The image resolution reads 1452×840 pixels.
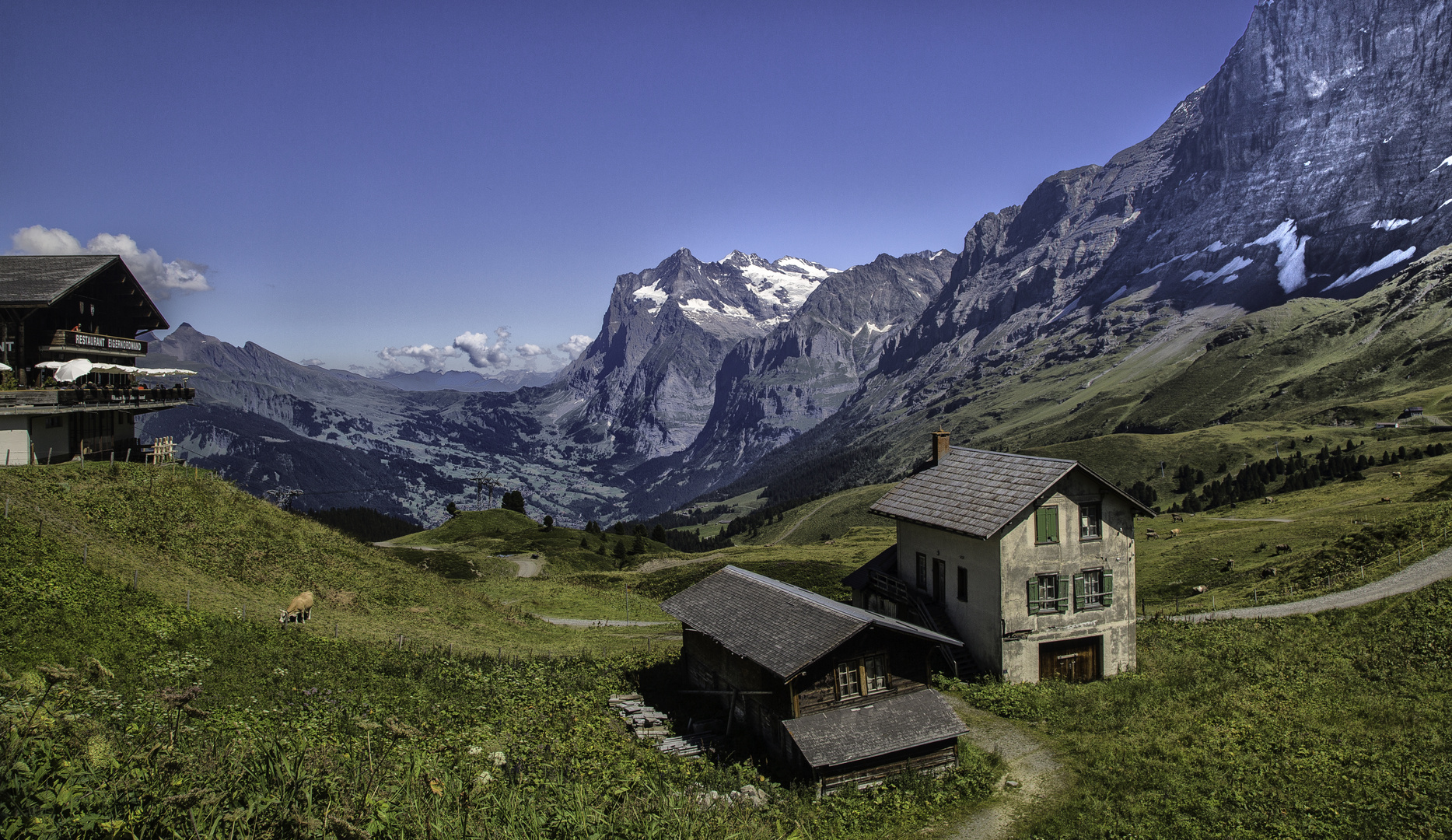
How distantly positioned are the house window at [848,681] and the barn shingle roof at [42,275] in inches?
2060

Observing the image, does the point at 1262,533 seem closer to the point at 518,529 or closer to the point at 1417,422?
the point at 518,529

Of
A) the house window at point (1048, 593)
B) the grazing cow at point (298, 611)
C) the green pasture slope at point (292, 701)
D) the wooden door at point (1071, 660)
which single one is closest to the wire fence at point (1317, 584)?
the wooden door at point (1071, 660)

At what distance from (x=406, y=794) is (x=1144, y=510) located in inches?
1564

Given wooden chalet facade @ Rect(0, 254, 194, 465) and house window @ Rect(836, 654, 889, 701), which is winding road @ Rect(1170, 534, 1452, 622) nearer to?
house window @ Rect(836, 654, 889, 701)

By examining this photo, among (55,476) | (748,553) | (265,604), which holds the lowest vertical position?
(748,553)

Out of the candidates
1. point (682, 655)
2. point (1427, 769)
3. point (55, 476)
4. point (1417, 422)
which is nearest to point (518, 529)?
point (55, 476)

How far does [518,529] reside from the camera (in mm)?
113000

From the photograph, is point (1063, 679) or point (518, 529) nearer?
point (1063, 679)

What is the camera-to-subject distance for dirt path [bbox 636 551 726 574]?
9484 cm

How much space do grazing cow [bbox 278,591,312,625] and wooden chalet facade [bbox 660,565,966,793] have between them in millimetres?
17806

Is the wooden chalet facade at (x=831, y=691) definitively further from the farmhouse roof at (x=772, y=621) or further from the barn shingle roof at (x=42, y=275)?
the barn shingle roof at (x=42, y=275)

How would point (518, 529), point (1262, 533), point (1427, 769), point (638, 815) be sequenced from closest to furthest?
point (638, 815)
point (1427, 769)
point (1262, 533)
point (518, 529)

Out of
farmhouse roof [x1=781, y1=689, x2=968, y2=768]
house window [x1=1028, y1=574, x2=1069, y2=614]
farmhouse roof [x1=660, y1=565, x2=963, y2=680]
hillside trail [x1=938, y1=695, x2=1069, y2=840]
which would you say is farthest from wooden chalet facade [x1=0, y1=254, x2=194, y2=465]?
house window [x1=1028, y1=574, x2=1069, y2=614]

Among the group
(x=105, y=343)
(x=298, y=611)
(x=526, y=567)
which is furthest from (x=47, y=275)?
(x=526, y=567)
